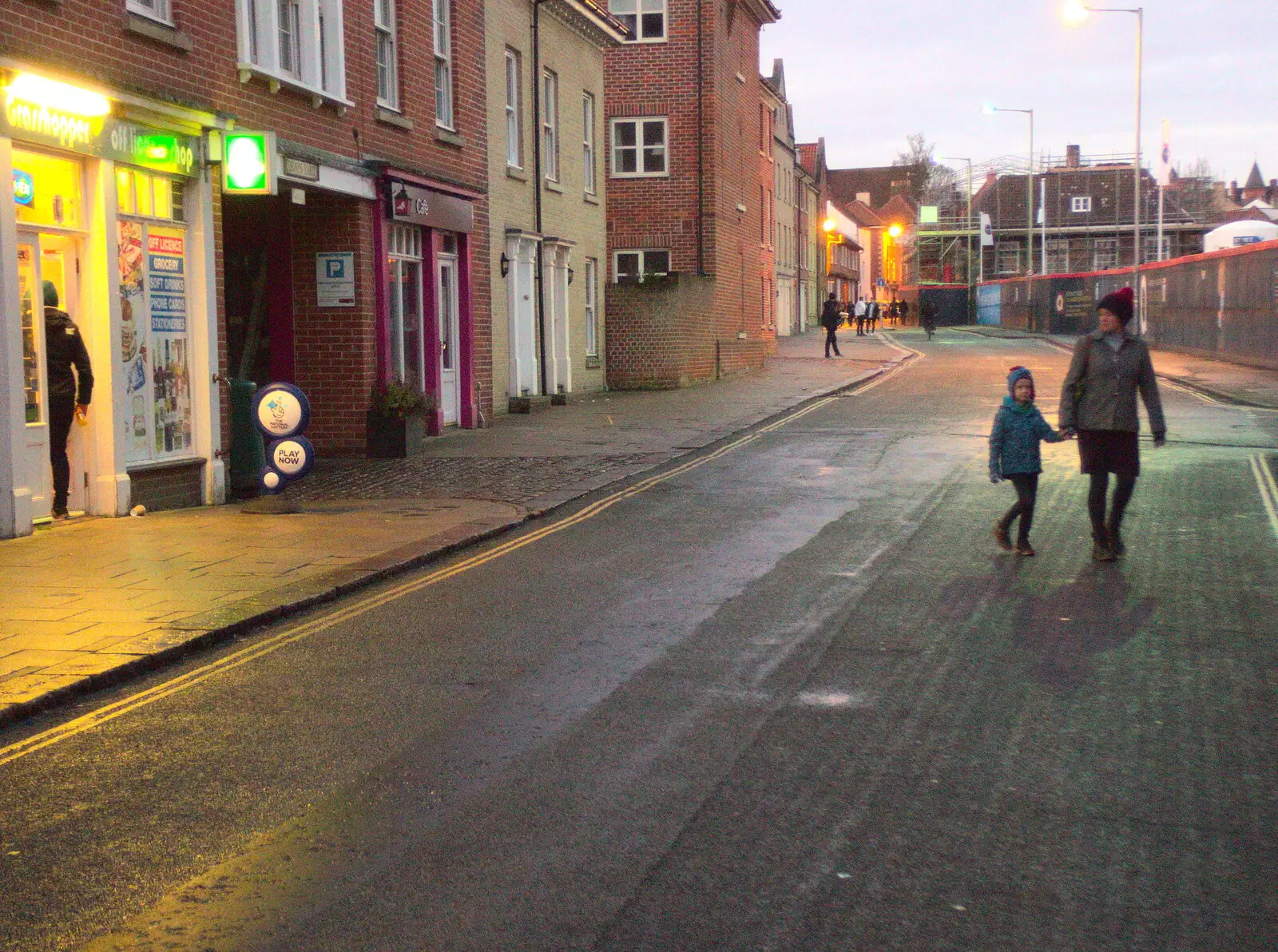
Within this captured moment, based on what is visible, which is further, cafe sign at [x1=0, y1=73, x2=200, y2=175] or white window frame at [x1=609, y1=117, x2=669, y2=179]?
white window frame at [x1=609, y1=117, x2=669, y2=179]

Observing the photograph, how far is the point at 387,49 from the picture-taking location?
1845 centimetres

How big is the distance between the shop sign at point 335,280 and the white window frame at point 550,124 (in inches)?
343

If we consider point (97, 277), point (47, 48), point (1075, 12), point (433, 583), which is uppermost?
point (1075, 12)

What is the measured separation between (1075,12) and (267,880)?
3959 cm

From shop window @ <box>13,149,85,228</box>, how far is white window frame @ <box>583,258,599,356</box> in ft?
57.1

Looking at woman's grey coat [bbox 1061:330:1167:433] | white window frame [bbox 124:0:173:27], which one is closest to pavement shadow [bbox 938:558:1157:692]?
woman's grey coat [bbox 1061:330:1167:433]

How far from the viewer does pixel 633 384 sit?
30781 mm

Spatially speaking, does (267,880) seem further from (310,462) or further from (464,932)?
(310,462)

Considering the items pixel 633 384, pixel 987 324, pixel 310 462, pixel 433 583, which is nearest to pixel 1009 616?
pixel 433 583

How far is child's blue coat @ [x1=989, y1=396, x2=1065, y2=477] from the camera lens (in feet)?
32.2

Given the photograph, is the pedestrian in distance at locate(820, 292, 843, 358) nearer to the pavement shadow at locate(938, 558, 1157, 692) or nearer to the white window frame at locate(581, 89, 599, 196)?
the white window frame at locate(581, 89, 599, 196)

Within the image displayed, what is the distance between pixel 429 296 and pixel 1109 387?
12064 mm

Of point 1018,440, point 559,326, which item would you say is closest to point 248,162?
point 1018,440

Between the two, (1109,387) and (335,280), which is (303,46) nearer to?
(335,280)
